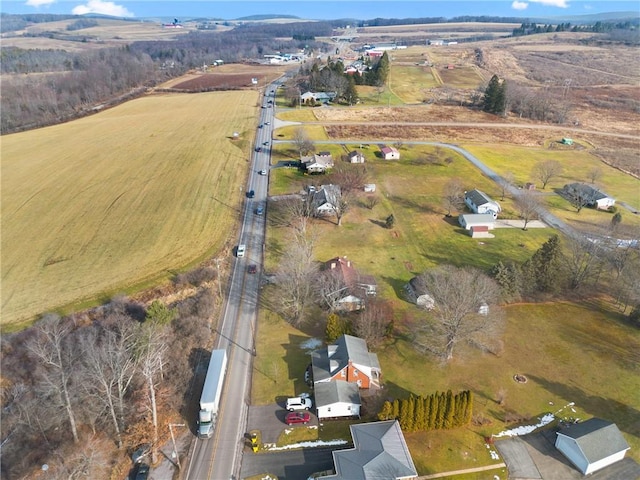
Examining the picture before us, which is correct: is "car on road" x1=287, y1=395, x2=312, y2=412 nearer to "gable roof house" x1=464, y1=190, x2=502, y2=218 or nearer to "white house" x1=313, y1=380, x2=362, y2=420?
"white house" x1=313, y1=380, x2=362, y2=420

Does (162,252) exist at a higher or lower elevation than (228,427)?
higher

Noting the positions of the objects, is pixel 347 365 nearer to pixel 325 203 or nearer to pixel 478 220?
pixel 325 203

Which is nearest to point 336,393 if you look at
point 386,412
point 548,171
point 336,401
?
point 336,401

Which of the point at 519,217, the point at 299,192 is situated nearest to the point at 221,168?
the point at 299,192

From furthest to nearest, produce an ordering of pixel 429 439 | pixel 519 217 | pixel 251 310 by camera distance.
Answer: pixel 519 217 < pixel 251 310 < pixel 429 439

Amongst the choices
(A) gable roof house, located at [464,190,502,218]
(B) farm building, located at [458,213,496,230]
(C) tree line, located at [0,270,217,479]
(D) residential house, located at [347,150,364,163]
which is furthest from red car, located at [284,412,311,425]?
(D) residential house, located at [347,150,364,163]

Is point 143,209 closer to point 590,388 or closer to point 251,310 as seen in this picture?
point 251,310

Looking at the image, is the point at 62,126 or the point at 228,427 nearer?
the point at 228,427
